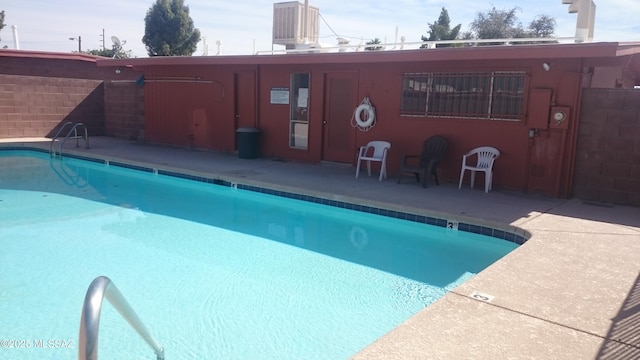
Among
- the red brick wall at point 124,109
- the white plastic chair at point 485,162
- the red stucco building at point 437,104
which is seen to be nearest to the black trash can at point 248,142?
the red stucco building at point 437,104

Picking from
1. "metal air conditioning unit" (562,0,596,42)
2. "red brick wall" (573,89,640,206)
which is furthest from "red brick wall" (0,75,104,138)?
"red brick wall" (573,89,640,206)

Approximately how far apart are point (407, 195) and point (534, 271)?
3.28 metres

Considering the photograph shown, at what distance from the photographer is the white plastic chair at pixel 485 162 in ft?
24.4

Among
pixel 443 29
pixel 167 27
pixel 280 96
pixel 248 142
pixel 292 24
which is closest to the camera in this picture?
pixel 280 96

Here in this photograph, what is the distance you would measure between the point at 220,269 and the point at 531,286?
2.88m

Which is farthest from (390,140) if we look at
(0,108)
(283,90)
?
(0,108)

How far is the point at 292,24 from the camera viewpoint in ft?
37.4

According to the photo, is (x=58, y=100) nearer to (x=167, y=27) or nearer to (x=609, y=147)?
(x=609, y=147)

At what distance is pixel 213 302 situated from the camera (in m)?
4.16

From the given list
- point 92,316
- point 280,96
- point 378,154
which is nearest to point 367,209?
point 378,154

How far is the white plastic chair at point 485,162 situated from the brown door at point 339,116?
94.9 inches

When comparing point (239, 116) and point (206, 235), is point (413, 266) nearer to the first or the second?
point (206, 235)

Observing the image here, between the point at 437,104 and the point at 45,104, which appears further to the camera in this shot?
the point at 45,104

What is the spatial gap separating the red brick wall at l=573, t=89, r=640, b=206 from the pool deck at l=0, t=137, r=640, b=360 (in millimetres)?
321
